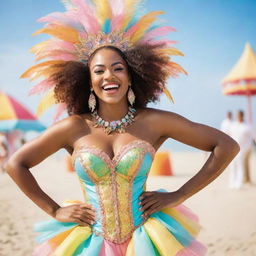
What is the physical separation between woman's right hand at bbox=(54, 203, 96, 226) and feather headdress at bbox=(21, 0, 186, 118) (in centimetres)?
85

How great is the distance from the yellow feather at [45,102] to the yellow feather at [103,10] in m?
0.63

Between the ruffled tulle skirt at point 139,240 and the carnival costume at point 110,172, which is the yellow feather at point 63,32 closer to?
the carnival costume at point 110,172

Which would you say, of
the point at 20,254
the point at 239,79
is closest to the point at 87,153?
the point at 20,254

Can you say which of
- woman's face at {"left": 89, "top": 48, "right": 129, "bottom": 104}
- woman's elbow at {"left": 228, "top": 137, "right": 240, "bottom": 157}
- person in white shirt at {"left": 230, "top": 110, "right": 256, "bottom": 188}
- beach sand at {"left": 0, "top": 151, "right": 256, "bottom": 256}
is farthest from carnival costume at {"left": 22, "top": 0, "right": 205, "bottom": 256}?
person in white shirt at {"left": 230, "top": 110, "right": 256, "bottom": 188}

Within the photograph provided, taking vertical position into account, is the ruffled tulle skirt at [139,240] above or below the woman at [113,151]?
below

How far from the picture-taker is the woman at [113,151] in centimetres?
233

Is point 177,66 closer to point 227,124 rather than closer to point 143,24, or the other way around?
point 143,24

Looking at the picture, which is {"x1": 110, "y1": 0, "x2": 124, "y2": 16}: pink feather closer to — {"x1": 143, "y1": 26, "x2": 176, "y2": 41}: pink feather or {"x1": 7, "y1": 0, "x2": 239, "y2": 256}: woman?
{"x1": 7, "y1": 0, "x2": 239, "y2": 256}: woman

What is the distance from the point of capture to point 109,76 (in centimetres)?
239

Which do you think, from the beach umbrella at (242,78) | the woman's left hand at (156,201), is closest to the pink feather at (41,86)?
the woman's left hand at (156,201)

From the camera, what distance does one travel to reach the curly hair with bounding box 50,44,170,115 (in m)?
2.64

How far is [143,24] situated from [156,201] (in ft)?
3.88

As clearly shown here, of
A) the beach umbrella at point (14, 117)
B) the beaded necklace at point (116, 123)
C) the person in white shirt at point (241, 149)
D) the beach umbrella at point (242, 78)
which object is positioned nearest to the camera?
→ the beaded necklace at point (116, 123)

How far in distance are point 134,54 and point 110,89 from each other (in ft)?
1.06
